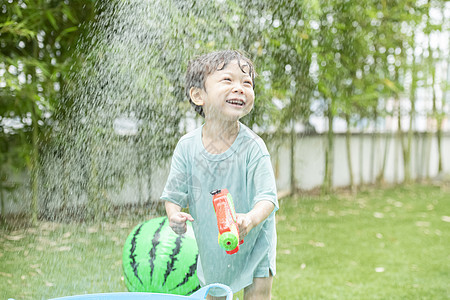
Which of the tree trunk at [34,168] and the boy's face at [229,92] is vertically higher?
the boy's face at [229,92]

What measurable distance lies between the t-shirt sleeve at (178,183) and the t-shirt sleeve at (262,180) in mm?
239

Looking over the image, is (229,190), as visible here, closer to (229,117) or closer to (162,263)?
(229,117)

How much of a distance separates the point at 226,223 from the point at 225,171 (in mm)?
327

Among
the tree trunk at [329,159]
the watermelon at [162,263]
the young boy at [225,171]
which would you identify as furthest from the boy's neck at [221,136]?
the tree trunk at [329,159]

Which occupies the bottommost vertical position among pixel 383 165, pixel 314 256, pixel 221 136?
pixel 383 165

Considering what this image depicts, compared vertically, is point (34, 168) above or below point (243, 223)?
below

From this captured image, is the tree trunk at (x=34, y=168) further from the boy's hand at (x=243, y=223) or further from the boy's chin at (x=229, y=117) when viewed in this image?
the boy's hand at (x=243, y=223)

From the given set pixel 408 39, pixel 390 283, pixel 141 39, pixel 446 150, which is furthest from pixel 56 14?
pixel 446 150

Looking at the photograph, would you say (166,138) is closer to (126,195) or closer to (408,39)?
(126,195)

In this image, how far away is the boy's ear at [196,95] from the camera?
1.93 meters

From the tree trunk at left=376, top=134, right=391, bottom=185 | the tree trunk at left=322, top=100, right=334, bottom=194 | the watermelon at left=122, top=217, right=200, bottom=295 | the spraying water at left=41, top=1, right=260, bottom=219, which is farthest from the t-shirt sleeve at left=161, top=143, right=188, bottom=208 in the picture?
the tree trunk at left=376, top=134, right=391, bottom=185

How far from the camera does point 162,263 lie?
2566mm

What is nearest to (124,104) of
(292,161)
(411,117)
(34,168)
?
(34,168)

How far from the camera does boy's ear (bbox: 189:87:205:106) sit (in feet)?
6.34
